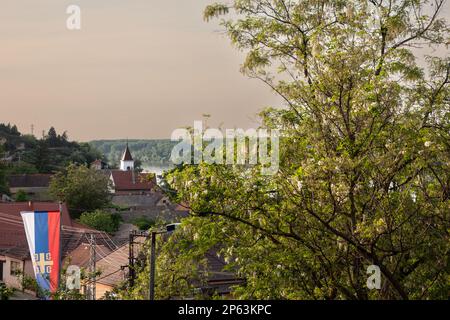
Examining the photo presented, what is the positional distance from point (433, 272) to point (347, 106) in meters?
3.22

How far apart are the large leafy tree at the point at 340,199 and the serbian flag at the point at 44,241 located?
11.2 m

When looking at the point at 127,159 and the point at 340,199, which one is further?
the point at 127,159

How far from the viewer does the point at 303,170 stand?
1066 centimetres

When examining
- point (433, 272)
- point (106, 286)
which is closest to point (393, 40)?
point (433, 272)

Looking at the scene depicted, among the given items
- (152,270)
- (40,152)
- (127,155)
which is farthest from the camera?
A: (127,155)

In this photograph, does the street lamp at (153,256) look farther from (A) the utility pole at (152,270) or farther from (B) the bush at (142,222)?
(B) the bush at (142,222)

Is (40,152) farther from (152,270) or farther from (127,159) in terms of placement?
(152,270)

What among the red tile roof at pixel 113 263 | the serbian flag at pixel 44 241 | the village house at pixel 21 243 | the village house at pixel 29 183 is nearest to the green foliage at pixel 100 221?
the village house at pixel 21 243

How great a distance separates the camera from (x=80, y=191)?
67.9 m

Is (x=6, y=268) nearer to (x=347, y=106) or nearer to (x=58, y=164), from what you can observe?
(x=347, y=106)

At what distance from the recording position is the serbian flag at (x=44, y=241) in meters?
22.8
